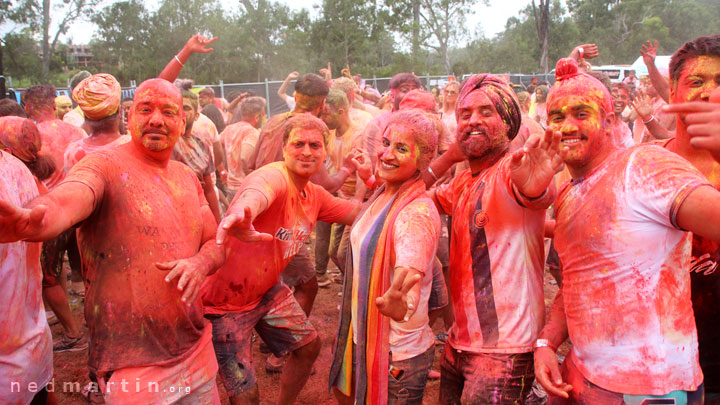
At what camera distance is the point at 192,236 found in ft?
9.55

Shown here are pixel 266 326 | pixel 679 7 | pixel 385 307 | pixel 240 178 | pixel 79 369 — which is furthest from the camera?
pixel 679 7

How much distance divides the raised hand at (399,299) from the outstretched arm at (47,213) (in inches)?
54.7

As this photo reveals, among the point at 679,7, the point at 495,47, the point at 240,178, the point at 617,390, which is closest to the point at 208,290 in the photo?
the point at 617,390

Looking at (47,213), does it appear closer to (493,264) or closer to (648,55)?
(493,264)

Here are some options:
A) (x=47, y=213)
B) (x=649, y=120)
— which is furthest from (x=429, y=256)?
(x=649, y=120)

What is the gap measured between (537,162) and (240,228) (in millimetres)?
1491

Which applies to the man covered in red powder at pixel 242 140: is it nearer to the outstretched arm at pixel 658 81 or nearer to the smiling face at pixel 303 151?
the smiling face at pixel 303 151

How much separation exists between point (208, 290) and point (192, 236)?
0.59 m

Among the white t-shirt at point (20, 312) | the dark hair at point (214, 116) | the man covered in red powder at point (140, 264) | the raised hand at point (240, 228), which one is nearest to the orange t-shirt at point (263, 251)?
the man covered in red powder at point (140, 264)

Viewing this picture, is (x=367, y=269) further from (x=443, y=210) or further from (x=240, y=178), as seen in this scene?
(x=240, y=178)

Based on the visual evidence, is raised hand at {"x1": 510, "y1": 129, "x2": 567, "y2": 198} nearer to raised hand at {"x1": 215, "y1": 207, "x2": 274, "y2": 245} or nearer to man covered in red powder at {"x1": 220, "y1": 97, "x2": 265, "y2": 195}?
raised hand at {"x1": 215, "y1": 207, "x2": 274, "y2": 245}

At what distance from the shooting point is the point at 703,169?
2654 millimetres

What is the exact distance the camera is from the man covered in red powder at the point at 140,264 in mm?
2627

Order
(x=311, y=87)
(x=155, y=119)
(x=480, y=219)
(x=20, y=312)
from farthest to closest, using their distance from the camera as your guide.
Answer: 1. (x=311, y=87)
2. (x=155, y=119)
3. (x=20, y=312)
4. (x=480, y=219)
